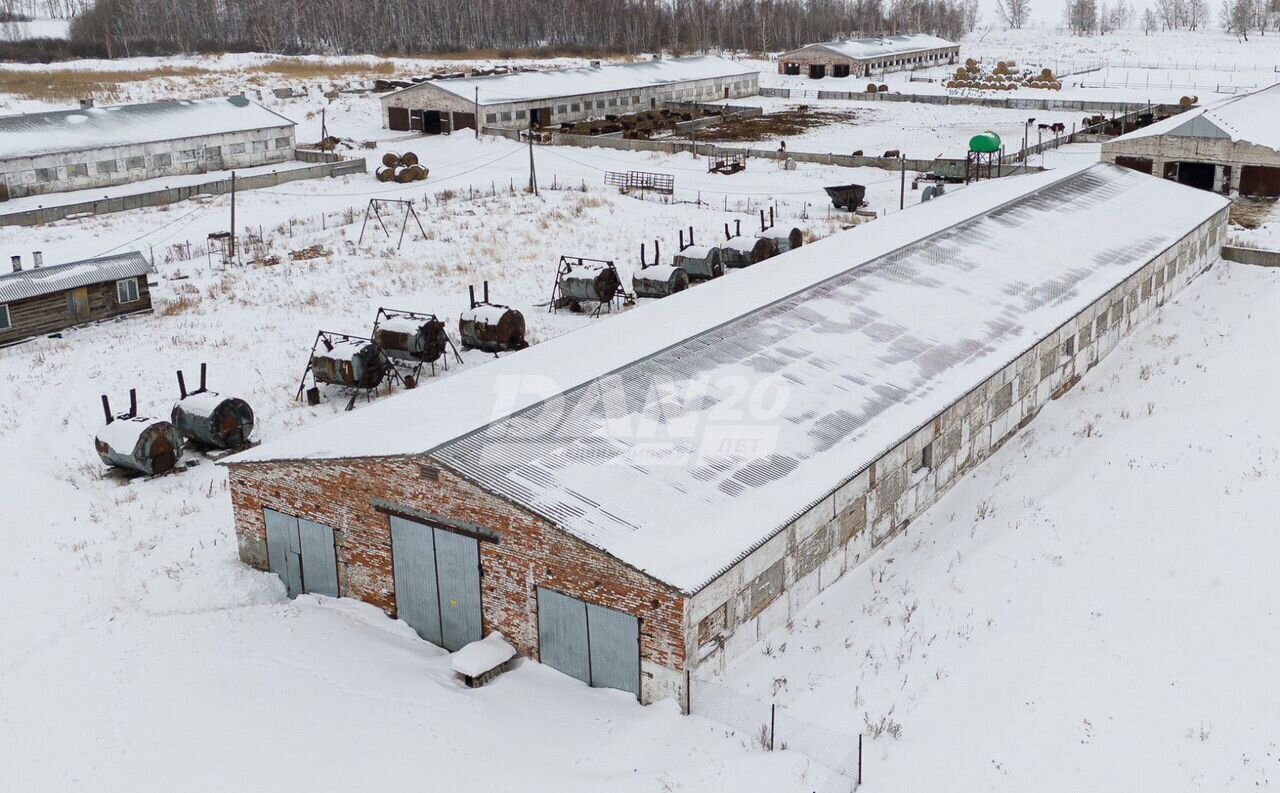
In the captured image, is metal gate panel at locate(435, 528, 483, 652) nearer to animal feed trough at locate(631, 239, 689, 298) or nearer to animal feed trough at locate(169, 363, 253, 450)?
animal feed trough at locate(169, 363, 253, 450)

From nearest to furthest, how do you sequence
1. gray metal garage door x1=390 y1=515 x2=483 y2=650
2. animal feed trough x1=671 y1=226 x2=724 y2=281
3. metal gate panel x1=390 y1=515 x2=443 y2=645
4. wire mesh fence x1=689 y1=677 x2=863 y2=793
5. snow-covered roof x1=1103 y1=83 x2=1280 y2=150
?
wire mesh fence x1=689 y1=677 x2=863 y2=793 < gray metal garage door x1=390 y1=515 x2=483 y2=650 < metal gate panel x1=390 y1=515 x2=443 y2=645 < animal feed trough x1=671 y1=226 x2=724 y2=281 < snow-covered roof x1=1103 y1=83 x2=1280 y2=150

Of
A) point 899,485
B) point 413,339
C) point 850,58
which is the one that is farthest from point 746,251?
point 850,58

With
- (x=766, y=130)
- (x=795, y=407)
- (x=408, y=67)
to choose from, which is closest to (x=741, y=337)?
(x=795, y=407)

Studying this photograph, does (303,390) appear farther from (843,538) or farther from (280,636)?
(843,538)

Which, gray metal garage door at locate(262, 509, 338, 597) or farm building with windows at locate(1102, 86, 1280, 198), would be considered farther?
farm building with windows at locate(1102, 86, 1280, 198)

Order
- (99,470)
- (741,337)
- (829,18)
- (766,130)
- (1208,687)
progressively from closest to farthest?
(1208,687) < (741,337) < (99,470) < (766,130) < (829,18)

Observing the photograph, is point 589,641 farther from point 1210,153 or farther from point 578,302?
point 1210,153

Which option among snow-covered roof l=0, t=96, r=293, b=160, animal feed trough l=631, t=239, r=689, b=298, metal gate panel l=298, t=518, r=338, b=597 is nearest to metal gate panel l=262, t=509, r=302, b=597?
metal gate panel l=298, t=518, r=338, b=597

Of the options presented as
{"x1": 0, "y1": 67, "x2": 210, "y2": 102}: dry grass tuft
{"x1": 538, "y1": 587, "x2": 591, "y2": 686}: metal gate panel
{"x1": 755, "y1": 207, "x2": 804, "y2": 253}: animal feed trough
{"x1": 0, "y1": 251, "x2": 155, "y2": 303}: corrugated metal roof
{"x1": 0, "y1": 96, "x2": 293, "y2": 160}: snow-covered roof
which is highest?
{"x1": 0, "y1": 67, "x2": 210, "y2": 102}: dry grass tuft
